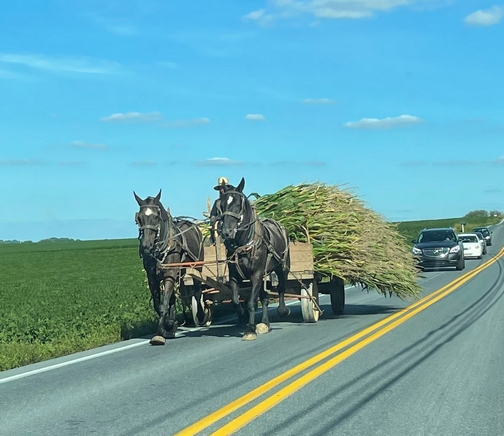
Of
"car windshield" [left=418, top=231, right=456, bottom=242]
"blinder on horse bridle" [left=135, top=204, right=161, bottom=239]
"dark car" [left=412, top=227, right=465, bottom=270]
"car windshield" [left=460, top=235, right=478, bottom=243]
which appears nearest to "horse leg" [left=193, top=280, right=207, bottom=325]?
"blinder on horse bridle" [left=135, top=204, right=161, bottom=239]

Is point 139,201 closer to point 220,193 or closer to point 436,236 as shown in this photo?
point 220,193

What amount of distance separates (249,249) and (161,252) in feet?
4.31

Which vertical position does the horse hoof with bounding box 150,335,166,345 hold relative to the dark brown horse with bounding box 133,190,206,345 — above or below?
below

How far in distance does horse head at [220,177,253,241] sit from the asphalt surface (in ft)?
5.26

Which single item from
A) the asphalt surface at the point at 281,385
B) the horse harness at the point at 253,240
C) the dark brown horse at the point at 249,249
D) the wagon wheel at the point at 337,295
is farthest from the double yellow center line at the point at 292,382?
the horse harness at the point at 253,240

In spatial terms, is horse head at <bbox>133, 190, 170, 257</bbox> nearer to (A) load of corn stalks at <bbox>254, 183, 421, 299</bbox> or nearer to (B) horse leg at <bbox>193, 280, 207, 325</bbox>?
(B) horse leg at <bbox>193, 280, 207, 325</bbox>

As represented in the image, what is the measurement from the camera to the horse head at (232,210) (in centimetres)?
1226

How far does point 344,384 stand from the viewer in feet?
28.2

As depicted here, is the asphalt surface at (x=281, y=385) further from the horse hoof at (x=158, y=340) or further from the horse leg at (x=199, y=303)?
the horse leg at (x=199, y=303)

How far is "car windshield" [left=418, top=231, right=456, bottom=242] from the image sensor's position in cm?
3489

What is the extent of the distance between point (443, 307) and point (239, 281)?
5275 mm

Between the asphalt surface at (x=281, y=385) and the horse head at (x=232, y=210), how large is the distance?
160 centimetres

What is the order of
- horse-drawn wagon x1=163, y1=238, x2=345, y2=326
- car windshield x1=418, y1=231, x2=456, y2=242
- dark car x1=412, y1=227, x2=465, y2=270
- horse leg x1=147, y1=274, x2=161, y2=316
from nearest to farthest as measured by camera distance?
horse leg x1=147, y1=274, x2=161, y2=316
horse-drawn wagon x1=163, y1=238, x2=345, y2=326
dark car x1=412, y1=227, x2=465, y2=270
car windshield x1=418, y1=231, x2=456, y2=242

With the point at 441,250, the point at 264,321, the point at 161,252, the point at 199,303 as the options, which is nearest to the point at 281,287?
the point at 264,321
